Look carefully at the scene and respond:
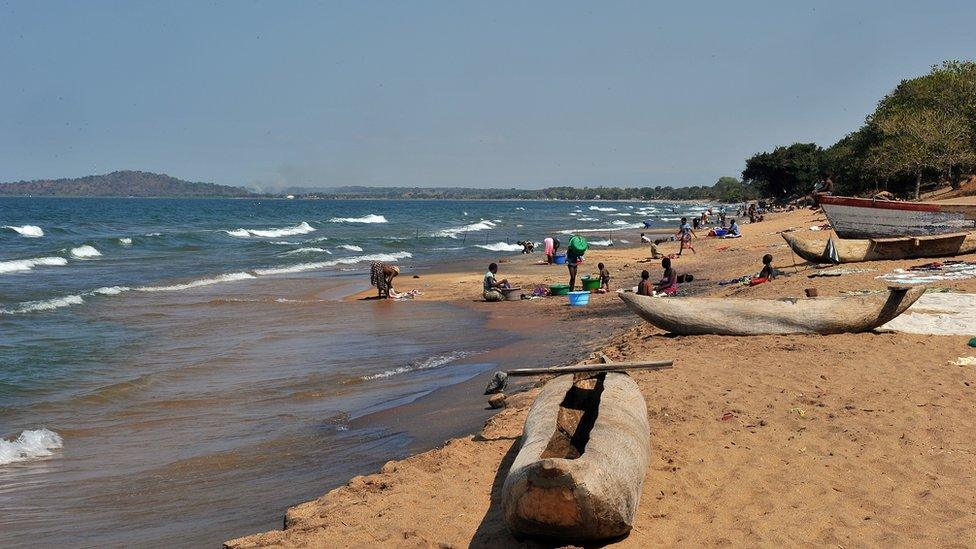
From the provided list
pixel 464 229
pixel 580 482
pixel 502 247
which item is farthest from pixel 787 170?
pixel 580 482

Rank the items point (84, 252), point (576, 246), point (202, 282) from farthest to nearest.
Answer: point (84, 252)
point (202, 282)
point (576, 246)

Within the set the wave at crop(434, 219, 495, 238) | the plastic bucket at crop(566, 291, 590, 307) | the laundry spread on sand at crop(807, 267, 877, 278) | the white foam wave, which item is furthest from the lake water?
the wave at crop(434, 219, 495, 238)

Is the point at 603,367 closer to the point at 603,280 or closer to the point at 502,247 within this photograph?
the point at 603,280

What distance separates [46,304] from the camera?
22.8 m

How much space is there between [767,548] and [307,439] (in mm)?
5748

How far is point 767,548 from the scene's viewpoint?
552cm

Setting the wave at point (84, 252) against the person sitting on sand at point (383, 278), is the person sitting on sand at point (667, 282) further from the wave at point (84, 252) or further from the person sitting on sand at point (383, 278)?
the wave at point (84, 252)

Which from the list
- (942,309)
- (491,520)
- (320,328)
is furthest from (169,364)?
(942,309)

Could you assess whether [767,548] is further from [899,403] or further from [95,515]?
[95,515]

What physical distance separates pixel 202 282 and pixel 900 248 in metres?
22.0

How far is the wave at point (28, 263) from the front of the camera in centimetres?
3395

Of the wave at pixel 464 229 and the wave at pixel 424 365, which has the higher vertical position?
the wave at pixel 464 229

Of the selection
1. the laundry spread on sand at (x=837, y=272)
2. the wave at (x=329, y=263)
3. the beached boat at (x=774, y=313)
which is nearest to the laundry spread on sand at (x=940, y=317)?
the beached boat at (x=774, y=313)

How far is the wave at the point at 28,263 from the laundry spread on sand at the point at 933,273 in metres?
31.7
